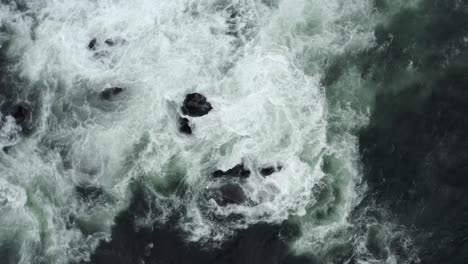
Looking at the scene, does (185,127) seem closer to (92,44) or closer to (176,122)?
(176,122)

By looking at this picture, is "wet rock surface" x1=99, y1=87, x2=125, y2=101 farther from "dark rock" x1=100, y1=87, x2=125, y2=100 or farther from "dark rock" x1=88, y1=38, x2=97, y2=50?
"dark rock" x1=88, y1=38, x2=97, y2=50

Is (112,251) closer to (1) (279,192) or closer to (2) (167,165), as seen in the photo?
(2) (167,165)

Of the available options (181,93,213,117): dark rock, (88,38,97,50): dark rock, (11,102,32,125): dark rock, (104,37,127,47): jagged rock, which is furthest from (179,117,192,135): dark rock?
(11,102,32,125): dark rock

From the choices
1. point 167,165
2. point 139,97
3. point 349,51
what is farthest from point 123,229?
point 349,51

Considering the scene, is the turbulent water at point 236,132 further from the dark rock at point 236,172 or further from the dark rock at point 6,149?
the dark rock at point 6,149

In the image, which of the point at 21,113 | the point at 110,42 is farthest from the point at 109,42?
the point at 21,113
